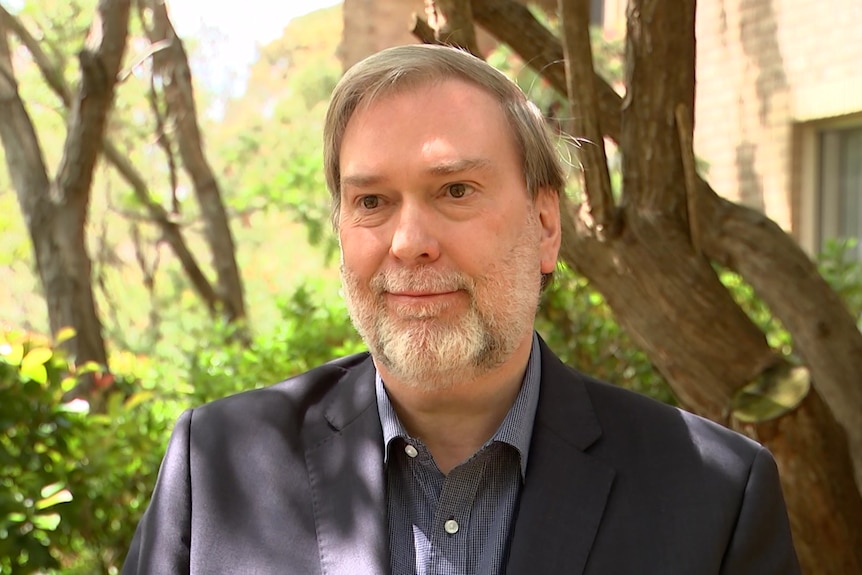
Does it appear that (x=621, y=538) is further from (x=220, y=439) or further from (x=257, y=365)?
(x=257, y=365)

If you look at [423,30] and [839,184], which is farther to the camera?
[839,184]

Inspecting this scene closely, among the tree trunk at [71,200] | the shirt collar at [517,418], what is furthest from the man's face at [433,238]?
the tree trunk at [71,200]

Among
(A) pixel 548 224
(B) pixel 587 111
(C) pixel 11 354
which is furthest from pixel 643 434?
(C) pixel 11 354

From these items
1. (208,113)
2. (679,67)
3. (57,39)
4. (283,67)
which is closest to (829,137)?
(679,67)

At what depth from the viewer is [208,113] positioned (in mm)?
27859

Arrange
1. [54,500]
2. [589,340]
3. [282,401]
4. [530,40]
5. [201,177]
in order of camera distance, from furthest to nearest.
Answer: [201,177], [589,340], [530,40], [54,500], [282,401]

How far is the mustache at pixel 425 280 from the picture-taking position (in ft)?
7.92

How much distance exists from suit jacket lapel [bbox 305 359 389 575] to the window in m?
6.89

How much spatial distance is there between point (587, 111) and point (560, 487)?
67.0 inches

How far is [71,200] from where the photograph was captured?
272 inches

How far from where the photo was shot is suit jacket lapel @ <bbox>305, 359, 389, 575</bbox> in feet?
7.72

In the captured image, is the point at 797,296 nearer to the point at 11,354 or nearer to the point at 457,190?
the point at 457,190

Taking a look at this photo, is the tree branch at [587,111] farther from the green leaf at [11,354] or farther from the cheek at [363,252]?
the green leaf at [11,354]

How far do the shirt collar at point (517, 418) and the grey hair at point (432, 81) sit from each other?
17.5 inches
